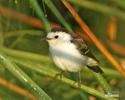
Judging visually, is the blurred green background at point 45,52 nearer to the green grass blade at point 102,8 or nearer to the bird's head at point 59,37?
the green grass blade at point 102,8

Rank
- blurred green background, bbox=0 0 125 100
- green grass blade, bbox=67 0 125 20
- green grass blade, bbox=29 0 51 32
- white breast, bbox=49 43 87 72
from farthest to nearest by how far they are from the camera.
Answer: green grass blade, bbox=67 0 125 20
blurred green background, bbox=0 0 125 100
white breast, bbox=49 43 87 72
green grass blade, bbox=29 0 51 32

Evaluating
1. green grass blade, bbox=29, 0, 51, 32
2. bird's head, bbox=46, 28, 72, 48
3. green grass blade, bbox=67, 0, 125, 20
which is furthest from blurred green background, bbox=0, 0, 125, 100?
green grass blade, bbox=29, 0, 51, 32

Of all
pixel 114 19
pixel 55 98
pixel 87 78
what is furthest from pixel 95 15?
pixel 55 98

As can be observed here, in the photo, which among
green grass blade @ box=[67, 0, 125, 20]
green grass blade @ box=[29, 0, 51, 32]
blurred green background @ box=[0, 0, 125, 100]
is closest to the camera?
green grass blade @ box=[29, 0, 51, 32]

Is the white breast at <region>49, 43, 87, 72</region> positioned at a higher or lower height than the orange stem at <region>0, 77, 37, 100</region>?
higher

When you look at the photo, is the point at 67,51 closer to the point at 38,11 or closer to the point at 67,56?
the point at 67,56

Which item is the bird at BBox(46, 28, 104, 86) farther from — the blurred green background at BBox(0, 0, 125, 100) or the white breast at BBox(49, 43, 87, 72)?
the blurred green background at BBox(0, 0, 125, 100)

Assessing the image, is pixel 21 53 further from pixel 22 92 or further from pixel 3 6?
pixel 3 6
